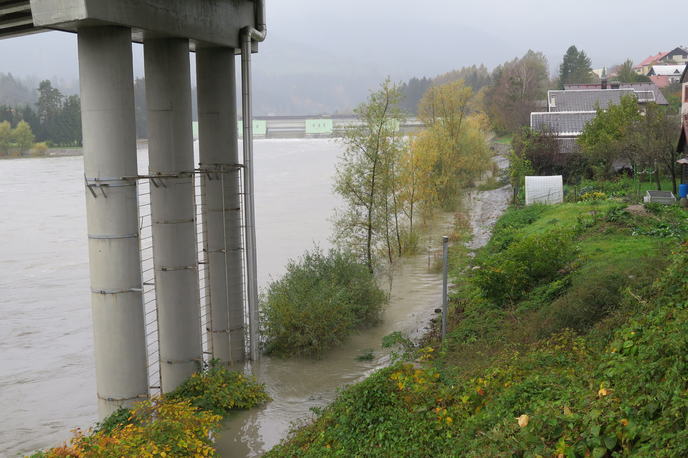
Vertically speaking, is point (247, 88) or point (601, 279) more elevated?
point (247, 88)

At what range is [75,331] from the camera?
16141mm

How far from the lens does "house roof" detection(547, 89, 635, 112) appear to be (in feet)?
142

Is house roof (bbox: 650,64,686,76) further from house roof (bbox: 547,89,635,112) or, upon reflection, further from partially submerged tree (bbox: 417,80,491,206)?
partially submerged tree (bbox: 417,80,491,206)

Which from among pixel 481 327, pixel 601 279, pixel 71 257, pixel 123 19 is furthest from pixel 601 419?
pixel 71 257

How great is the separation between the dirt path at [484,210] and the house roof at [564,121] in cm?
464

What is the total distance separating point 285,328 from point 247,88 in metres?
4.90

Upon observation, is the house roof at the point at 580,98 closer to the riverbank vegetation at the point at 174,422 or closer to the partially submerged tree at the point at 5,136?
the riverbank vegetation at the point at 174,422

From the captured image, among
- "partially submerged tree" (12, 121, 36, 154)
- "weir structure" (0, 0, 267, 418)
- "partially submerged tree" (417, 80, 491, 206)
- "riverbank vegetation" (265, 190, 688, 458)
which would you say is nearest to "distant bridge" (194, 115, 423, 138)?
"partially submerged tree" (12, 121, 36, 154)

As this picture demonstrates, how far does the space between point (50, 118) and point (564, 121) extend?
64422 mm

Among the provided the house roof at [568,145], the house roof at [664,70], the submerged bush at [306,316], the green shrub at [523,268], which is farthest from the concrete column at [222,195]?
the house roof at [664,70]

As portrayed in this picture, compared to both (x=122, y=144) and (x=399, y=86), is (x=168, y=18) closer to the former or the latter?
(x=122, y=144)

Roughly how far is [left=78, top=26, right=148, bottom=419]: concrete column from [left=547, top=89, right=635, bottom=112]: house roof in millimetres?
41485

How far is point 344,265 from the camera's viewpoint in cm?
1414

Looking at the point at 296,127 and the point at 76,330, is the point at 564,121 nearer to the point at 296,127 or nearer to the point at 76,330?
the point at 76,330
